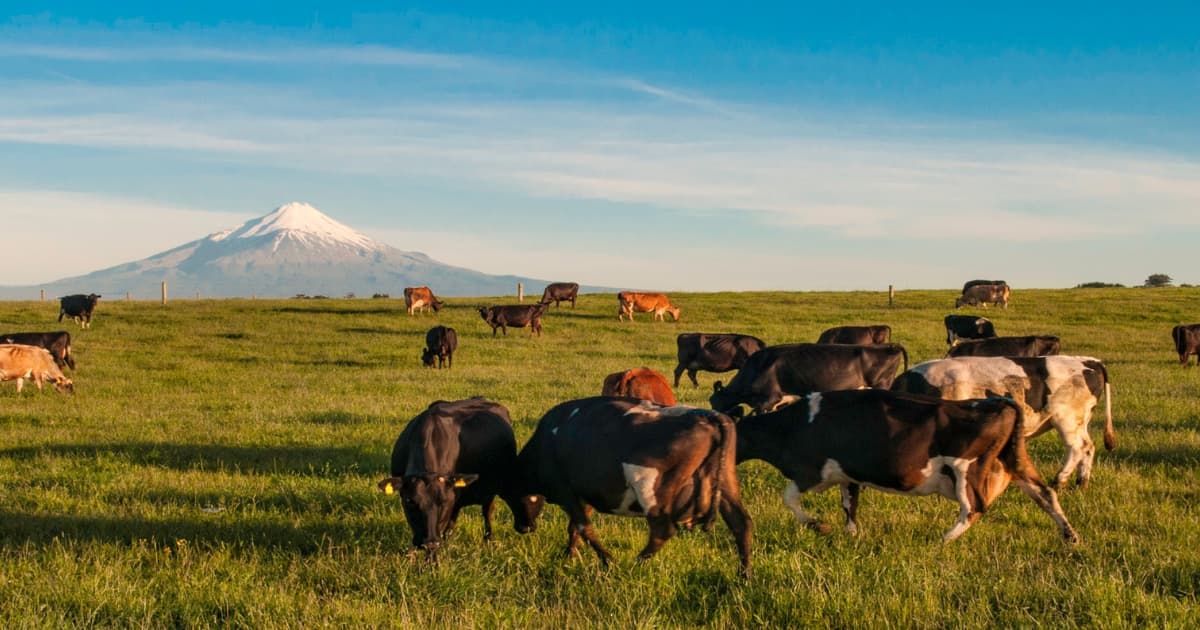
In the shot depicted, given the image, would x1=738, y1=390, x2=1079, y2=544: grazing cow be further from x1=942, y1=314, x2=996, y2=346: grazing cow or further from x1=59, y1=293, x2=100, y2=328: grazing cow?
x1=59, y1=293, x2=100, y2=328: grazing cow

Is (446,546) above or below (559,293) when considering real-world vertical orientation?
below

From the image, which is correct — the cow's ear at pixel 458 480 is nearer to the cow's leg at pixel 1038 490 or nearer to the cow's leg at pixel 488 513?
the cow's leg at pixel 488 513

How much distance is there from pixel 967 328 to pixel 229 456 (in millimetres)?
26767

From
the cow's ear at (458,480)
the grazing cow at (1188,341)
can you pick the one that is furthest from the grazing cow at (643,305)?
the cow's ear at (458,480)

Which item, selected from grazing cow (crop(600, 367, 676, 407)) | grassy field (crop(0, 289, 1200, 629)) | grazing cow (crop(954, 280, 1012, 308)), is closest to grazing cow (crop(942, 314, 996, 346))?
grassy field (crop(0, 289, 1200, 629))

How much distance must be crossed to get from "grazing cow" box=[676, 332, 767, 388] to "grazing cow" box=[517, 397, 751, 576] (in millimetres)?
15562

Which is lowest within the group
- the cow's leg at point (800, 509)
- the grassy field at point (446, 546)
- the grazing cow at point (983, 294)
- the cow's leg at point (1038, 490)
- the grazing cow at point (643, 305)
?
the grassy field at point (446, 546)

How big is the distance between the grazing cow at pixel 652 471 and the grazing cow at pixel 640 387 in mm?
5469

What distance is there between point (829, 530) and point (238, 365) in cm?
2365

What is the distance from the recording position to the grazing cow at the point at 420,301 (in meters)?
44.9

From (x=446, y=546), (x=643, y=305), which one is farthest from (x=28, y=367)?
(x=643, y=305)

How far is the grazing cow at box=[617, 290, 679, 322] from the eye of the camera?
4353cm

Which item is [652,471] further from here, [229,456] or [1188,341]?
[1188,341]

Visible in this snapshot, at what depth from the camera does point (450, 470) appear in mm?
8281
